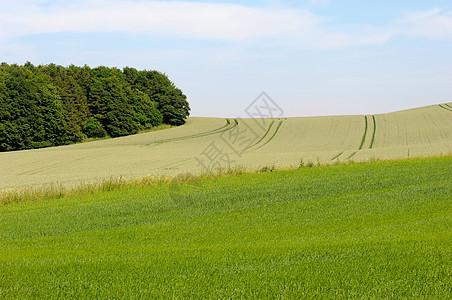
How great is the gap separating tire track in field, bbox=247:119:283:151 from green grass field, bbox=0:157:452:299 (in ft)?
108

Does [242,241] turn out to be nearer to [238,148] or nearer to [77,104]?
[238,148]

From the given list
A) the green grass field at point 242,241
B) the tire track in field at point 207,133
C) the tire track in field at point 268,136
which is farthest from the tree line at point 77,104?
the green grass field at point 242,241

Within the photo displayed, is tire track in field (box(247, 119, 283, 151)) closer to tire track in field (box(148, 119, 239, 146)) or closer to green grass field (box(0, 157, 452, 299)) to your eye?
tire track in field (box(148, 119, 239, 146))

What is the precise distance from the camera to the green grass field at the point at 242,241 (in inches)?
274

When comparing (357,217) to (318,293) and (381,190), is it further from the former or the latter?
(318,293)

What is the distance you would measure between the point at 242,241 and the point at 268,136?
2028 inches

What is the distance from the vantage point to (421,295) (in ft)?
21.1

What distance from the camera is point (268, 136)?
61.7 metres

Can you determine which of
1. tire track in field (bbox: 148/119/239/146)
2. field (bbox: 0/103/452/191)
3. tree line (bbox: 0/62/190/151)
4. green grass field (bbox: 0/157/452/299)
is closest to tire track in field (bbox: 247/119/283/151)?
field (bbox: 0/103/452/191)

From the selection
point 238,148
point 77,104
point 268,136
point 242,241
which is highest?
point 77,104

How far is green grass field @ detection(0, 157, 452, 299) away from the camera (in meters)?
6.95

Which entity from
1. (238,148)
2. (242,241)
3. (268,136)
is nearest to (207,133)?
(268,136)

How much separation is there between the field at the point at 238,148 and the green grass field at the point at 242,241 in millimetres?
11036

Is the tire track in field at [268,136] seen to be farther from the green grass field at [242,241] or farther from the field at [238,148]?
the green grass field at [242,241]
